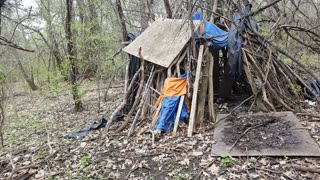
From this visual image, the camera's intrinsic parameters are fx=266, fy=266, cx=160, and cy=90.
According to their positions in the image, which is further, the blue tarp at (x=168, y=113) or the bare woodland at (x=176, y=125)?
the blue tarp at (x=168, y=113)

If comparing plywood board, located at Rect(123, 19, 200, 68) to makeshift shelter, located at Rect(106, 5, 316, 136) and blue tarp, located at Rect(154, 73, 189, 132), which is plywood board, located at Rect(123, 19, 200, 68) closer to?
makeshift shelter, located at Rect(106, 5, 316, 136)

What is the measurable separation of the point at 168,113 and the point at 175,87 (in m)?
0.51

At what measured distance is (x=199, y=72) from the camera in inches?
193

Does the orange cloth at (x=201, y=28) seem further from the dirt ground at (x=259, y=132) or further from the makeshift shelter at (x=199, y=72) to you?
the dirt ground at (x=259, y=132)

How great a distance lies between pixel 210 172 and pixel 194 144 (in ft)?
2.58

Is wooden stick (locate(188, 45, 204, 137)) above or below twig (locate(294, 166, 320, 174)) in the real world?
above

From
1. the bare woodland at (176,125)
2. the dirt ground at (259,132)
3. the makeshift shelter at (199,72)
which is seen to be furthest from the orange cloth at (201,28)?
the dirt ground at (259,132)

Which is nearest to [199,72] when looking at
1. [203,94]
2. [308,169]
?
[203,94]

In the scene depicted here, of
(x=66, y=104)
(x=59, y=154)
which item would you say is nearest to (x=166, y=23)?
(x=59, y=154)

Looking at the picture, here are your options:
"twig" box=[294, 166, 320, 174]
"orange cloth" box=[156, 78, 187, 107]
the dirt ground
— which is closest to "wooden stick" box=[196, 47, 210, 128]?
"orange cloth" box=[156, 78, 187, 107]

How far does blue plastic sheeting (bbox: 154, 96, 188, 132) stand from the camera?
15.3ft

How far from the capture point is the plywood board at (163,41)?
205 inches

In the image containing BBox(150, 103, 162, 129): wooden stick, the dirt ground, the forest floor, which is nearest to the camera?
the forest floor

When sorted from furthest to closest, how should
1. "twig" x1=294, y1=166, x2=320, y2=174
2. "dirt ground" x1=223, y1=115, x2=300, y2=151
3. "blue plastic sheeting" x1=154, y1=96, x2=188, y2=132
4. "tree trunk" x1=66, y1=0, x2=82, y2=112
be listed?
"tree trunk" x1=66, y1=0, x2=82, y2=112 → "blue plastic sheeting" x1=154, y1=96, x2=188, y2=132 → "dirt ground" x1=223, y1=115, x2=300, y2=151 → "twig" x1=294, y1=166, x2=320, y2=174
